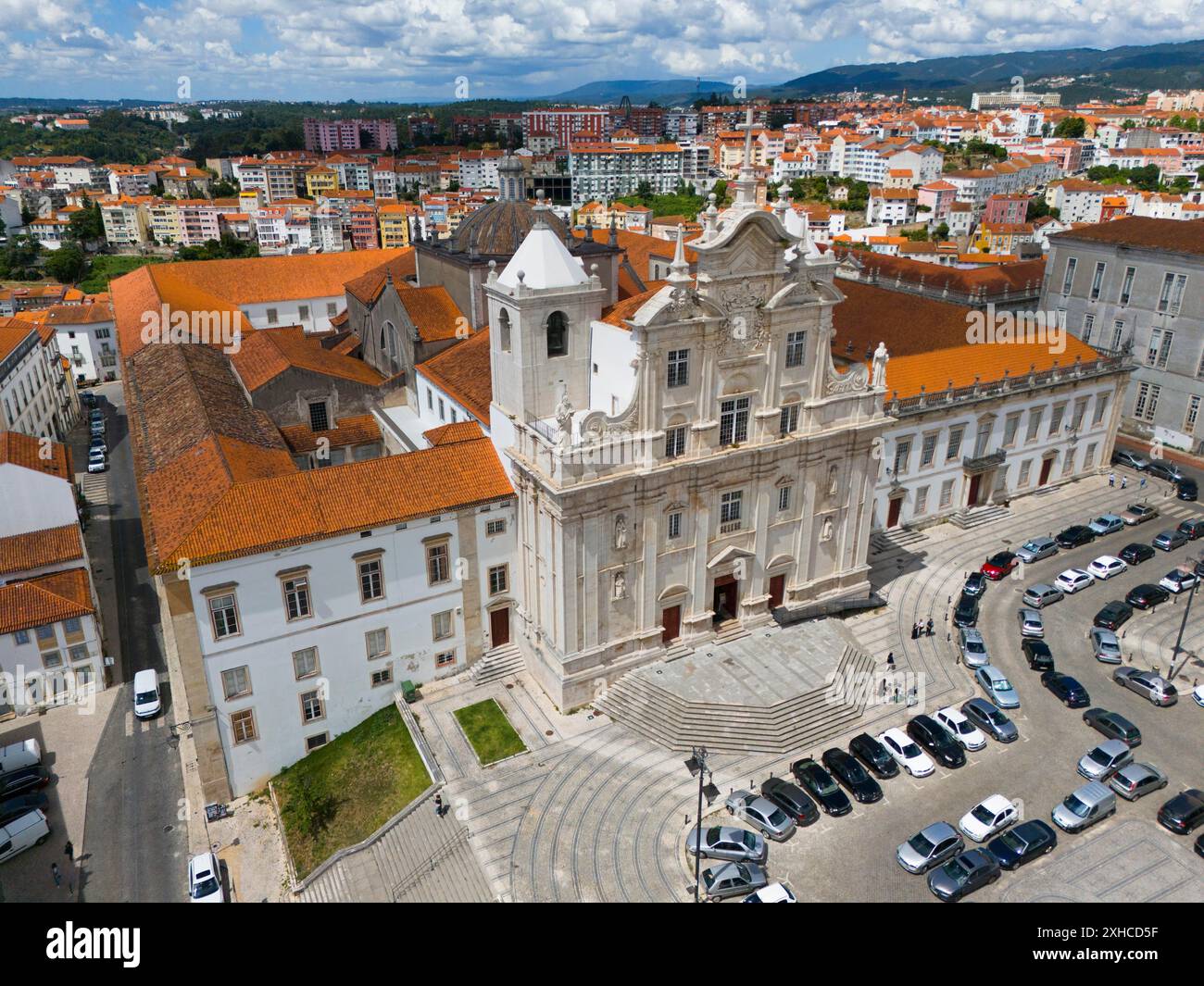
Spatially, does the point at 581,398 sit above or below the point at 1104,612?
above

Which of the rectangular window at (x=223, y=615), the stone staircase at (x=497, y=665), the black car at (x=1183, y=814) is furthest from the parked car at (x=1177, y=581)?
the rectangular window at (x=223, y=615)

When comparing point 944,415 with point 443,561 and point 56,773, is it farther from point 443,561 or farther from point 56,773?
point 56,773

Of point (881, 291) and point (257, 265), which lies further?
point (257, 265)

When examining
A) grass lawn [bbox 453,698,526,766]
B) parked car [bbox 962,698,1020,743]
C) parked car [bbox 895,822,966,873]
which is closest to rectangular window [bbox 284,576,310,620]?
grass lawn [bbox 453,698,526,766]

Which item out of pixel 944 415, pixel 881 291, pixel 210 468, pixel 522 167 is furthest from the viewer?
pixel 881 291
